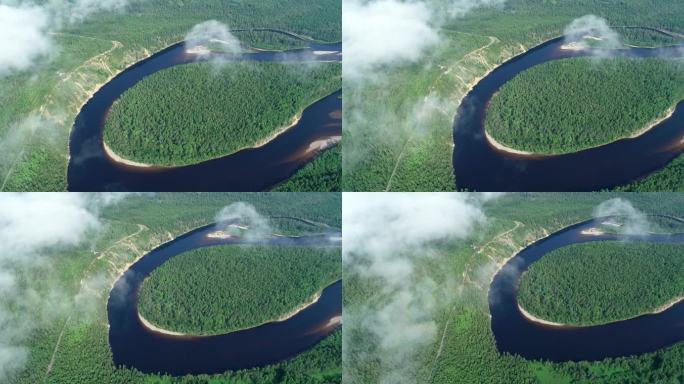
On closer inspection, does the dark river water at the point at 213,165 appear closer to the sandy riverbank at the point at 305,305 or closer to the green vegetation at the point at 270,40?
the green vegetation at the point at 270,40

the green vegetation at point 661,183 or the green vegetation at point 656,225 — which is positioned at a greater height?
the green vegetation at point 661,183

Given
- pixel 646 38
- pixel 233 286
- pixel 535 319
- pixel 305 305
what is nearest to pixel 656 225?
pixel 535 319

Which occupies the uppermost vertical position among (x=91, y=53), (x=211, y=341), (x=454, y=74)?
(x=91, y=53)

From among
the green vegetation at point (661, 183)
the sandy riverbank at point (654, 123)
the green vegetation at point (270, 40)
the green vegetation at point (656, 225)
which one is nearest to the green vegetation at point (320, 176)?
the green vegetation at point (270, 40)

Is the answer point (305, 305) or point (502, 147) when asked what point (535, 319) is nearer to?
point (502, 147)

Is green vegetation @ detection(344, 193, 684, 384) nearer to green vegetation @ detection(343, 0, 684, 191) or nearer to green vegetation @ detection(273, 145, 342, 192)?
green vegetation @ detection(343, 0, 684, 191)

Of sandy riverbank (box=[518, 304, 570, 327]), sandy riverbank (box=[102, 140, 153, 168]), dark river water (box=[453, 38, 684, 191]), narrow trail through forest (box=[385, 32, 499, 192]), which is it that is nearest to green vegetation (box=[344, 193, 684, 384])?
dark river water (box=[453, 38, 684, 191])
